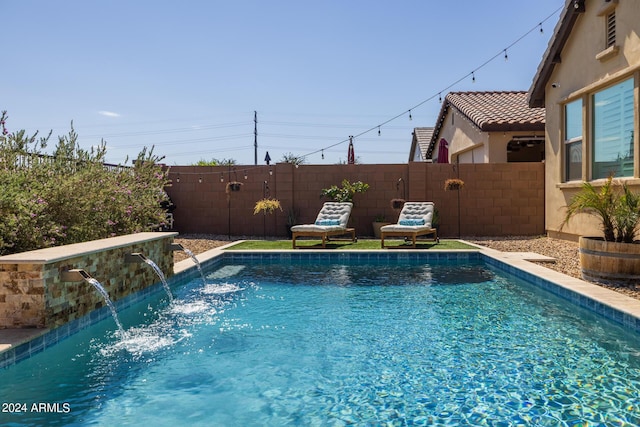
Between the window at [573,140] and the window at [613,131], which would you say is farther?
the window at [573,140]

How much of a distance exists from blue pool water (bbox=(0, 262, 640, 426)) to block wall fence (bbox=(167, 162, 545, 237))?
6735mm

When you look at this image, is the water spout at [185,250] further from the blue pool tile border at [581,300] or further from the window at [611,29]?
the window at [611,29]

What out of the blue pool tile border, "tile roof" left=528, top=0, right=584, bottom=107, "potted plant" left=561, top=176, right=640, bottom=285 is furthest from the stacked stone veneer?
"tile roof" left=528, top=0, right=584, bottom=107

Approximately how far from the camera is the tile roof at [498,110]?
13719 mm

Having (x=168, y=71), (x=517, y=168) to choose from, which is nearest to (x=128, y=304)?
(x=517, y=168)

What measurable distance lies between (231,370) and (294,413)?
0.90m

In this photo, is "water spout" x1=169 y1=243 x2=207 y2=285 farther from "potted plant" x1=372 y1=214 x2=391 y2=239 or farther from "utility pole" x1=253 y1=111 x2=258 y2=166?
"utility pole" x1=253 y1=111 x2=258 y2=166

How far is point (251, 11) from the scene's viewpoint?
1240cm

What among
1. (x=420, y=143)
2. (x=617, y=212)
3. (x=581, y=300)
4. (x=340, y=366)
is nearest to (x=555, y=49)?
(x=617, y=212)

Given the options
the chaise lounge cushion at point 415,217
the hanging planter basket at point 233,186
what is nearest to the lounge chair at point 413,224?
the chaise lounge cushion at point 415,217

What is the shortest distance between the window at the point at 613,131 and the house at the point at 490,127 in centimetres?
421

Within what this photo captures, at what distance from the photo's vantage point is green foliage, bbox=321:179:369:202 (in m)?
12.7

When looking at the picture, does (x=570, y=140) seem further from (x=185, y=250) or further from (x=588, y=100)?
(x=185, y=250)

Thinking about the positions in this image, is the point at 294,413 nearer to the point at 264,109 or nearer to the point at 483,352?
the point at 483,352
